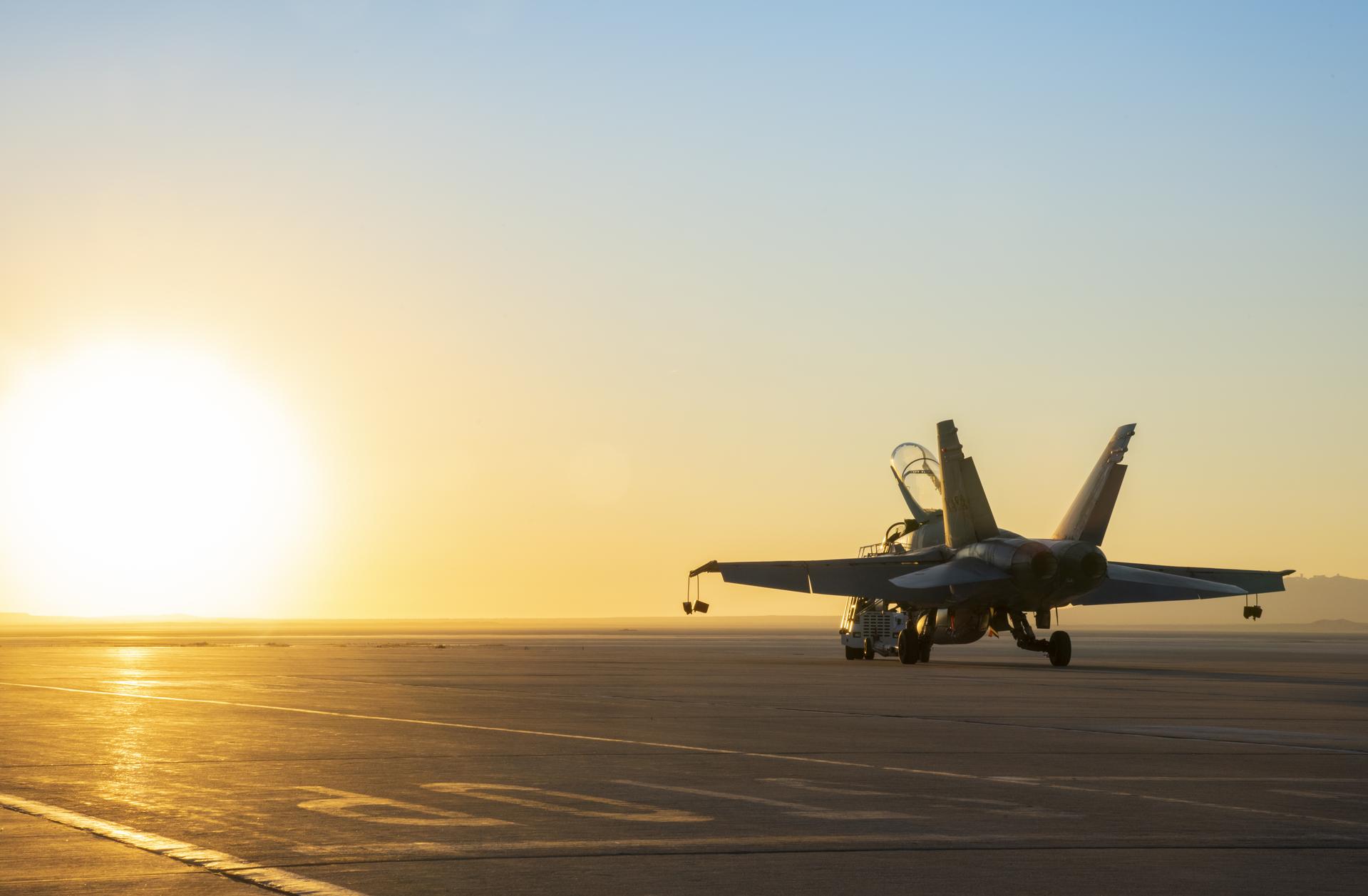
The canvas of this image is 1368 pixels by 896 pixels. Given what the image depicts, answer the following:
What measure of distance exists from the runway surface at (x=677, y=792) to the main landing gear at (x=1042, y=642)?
15305 mm

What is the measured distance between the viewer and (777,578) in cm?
4559

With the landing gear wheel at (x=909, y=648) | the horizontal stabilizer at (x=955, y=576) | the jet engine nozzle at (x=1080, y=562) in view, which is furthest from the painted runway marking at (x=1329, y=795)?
the landing gear wheel at (x=909, y=648)

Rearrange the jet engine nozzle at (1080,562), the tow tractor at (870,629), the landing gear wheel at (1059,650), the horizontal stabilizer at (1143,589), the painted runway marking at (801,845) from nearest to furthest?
1. the painted runway marking at (801,845)
2. the jet engine nozzle at (1080,562)
3. the landing gear wheel at (1059,650)
4. the horizontal stabilizer at (1143,589)
5. the tow tractor at (870,629)

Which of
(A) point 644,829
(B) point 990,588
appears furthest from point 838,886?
(B) point 990,588

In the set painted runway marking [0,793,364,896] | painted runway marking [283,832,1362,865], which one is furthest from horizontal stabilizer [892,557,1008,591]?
painted runway marking [0,793,364,896]

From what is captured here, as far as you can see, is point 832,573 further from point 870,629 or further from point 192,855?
point 192,855

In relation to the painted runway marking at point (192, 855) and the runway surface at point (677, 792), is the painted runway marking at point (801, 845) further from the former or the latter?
the painted runway marking at point (192, 855)

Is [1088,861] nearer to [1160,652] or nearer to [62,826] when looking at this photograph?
[62,826]

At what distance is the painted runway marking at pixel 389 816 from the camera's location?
10109 mm

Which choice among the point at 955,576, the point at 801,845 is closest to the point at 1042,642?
the point at 955,576

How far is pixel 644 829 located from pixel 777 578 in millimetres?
35933

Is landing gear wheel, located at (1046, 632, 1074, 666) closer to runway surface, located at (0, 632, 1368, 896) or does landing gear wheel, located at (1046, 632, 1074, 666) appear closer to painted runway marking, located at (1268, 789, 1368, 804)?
runway surface, located at (0, 632, 1368, 896)

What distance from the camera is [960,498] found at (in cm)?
4262

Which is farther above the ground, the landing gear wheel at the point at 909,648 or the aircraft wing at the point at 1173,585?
the aircraft wing at the point at 1173,585
